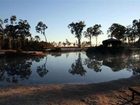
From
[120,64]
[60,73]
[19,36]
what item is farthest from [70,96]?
[19,36]

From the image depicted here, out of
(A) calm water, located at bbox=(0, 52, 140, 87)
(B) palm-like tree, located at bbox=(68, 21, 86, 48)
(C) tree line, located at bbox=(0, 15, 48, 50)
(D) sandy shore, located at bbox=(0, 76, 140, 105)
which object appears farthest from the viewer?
(B) palm-like tree, located at bbox=(68, 21, 86, 48)

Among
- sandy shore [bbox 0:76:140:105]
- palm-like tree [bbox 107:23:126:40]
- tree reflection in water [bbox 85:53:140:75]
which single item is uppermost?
palm-like tree [bbox 107:23:126:40]

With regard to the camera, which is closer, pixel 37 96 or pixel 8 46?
pixel 37 96

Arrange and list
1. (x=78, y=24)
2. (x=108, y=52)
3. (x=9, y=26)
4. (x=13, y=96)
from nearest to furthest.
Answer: (x=13, y=96) < (x=108, y=52) < (x=9, y=26) < (x=78, y=24)

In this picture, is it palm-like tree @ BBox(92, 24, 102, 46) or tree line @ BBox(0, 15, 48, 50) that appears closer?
tree line @ BBox(0, 15, 48, 50)

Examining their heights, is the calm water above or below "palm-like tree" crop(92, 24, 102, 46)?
below

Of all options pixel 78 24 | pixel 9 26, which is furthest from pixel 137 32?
pixel 9 26

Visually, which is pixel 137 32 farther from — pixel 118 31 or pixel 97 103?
pixel 97 103

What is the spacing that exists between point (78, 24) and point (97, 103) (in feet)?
281

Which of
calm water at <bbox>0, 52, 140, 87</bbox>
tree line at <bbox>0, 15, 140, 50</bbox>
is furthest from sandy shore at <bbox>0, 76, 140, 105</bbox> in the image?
tree line at <bbox>0, 15, 140, 50</bbox>

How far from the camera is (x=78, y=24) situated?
94.0m

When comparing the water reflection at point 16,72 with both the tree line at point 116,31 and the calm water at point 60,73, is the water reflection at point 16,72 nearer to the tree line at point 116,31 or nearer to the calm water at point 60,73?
the calm water at point 60,73

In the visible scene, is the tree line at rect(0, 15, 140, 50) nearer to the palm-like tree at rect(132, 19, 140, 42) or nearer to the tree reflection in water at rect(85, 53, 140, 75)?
the palm-like tree at rect(132, 19, 140, 42)

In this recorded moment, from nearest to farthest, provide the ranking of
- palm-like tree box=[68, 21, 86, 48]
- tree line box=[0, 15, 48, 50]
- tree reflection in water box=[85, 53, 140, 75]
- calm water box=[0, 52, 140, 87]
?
calm water box=[0, 52, 140, 87], tree reflection in water box=[85, 53, 140, 75], tree line box=[0, 15, 48, 50], palm-like tree box=[68, 21, 86, 48]
